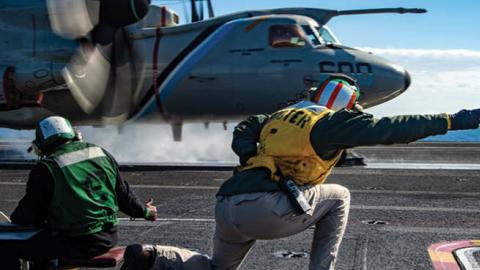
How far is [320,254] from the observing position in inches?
164

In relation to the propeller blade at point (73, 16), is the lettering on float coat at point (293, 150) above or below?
above

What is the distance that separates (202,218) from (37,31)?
32.9ft

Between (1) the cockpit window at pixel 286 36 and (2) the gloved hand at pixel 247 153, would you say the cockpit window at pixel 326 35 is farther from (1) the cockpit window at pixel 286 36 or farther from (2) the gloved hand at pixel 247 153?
(2) the gloved hand at pixel 247 153

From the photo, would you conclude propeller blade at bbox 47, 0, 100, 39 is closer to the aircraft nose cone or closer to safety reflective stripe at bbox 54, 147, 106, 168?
the aircraft nose cone

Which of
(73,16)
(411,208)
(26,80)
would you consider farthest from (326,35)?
(411,208)

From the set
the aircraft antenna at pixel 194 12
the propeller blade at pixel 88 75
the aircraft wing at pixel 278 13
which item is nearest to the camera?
the propeller blade at pixel 88 75

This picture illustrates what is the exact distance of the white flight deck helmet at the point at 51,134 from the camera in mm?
4184

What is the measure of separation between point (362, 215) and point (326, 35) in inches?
336

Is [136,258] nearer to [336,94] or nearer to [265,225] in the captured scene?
[265,225]

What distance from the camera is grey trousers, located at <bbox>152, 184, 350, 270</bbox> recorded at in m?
3.88

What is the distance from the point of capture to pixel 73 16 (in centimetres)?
1550

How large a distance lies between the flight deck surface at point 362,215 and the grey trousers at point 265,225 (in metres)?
1.14

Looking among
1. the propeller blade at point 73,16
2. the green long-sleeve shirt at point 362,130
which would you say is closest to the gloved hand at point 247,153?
the green long-sleeve shirt at point 362,130

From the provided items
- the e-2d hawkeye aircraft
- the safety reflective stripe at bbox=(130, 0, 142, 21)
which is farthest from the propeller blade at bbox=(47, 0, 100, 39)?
the safety reflective stripe at bbox=(130, 0, 142, 21)
